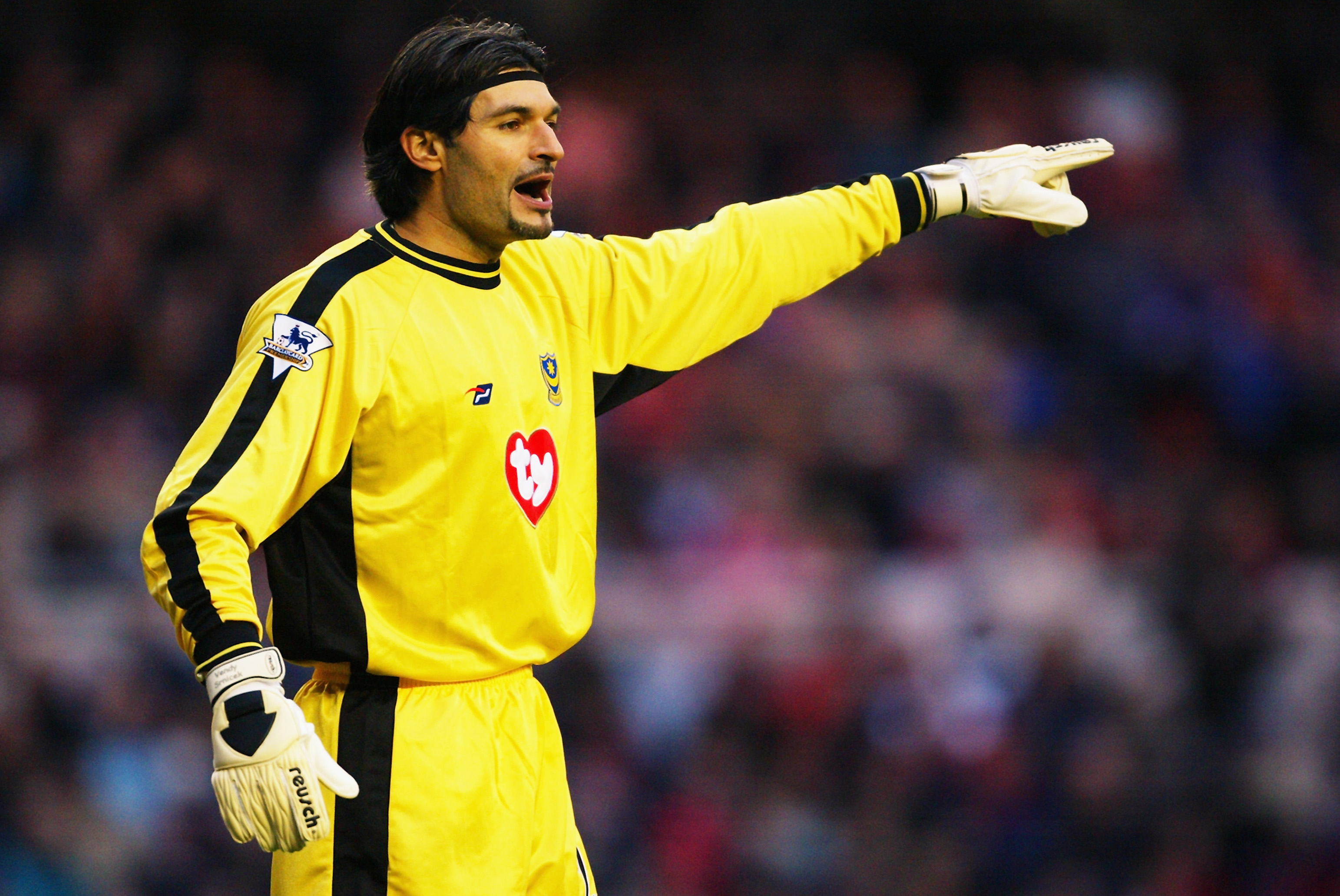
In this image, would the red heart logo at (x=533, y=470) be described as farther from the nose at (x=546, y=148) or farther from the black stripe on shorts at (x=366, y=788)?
the nose at (x=546, y=148)

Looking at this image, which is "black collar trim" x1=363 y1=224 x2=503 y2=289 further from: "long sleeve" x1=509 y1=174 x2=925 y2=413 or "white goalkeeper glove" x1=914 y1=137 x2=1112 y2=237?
"white goalkeeper glove" x1=914 y1=137 x2=1112 y2=237

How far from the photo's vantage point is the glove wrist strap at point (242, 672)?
8.71ft

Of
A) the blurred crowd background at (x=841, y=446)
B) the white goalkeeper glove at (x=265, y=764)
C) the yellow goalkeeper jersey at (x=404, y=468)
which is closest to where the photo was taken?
the white goalkeeper glove at (x=265, y=764)

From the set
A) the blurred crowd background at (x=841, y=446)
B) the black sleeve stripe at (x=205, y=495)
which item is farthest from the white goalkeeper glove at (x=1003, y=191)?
the blurred crowd background at (x=841, y=446)

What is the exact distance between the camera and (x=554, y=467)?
10.6ft

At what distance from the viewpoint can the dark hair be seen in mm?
3172

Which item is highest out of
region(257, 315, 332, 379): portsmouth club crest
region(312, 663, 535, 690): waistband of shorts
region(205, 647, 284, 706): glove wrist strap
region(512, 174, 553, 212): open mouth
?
region(512, 174, 553, 212): open mouth

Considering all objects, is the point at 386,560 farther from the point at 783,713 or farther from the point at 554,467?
the point at 783,713

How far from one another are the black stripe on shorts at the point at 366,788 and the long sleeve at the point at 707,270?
842 millimetres

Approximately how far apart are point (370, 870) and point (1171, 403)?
6.39 m

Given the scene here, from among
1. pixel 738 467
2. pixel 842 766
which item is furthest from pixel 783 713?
pixel 738 467

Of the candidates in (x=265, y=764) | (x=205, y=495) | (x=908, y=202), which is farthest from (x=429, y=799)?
(x=908, y=202)

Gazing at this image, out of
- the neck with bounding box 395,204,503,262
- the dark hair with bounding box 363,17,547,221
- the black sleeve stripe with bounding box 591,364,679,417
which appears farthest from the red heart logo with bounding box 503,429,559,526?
the dark hair with bounding box 363,17,547,221

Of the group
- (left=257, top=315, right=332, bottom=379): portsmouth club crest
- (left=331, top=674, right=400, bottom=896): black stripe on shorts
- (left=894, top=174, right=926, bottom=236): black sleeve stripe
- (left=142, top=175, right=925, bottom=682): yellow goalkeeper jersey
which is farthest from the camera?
(left=894, top=174, right=926, bottom=236): black sleeve stripe
